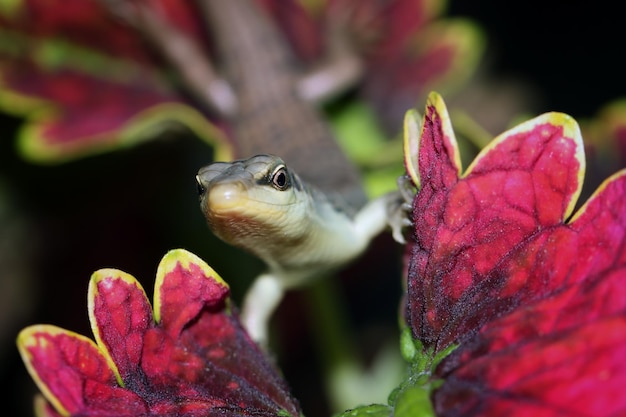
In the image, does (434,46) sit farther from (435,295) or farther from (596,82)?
(435,295)

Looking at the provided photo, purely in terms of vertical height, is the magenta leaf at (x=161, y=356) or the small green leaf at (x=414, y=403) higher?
the magenta leaf at (x=161, y=356)

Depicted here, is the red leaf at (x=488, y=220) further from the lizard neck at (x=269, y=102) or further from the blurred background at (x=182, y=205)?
the blurred background at (x=182, y=205)

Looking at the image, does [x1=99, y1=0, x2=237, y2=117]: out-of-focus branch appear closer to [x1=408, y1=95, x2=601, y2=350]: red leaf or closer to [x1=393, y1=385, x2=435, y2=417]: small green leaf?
[x1=408, y1=95, x2=601, y2=350]: red leaf

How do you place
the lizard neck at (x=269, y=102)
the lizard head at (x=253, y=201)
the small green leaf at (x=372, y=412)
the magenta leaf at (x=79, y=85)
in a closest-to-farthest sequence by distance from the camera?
the small green leaf at (x=372, y=412) → the lizard head at (x=253, y=201) → the magenta leaf at (x=79, y=85) → the lizard neck at (x=269, y=102)

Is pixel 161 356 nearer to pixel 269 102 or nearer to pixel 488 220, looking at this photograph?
pixel 488 220

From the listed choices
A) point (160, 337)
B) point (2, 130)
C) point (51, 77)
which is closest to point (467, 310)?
point (160, 337)

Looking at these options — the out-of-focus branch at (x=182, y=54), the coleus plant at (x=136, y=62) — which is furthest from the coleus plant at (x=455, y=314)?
the out-of-focus branch at (x=182, y=54)

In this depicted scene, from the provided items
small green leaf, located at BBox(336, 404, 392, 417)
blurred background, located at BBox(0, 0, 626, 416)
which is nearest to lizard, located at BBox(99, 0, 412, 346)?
blurred background, located at BBox(0, 0, 626, 416)

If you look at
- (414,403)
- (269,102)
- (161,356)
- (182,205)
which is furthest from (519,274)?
(182,205)
